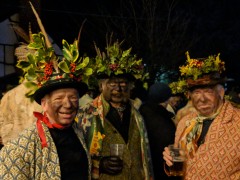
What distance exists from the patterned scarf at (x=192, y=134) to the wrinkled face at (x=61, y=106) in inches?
63.1

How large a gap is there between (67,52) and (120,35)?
12.9m

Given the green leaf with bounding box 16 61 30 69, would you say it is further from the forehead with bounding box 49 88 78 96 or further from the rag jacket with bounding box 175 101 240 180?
the rag jacket with bounding box 175 101 240 180

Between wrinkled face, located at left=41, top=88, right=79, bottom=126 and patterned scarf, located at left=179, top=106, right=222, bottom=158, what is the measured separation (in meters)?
1.60

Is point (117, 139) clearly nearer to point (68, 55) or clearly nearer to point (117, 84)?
point (117, 84)

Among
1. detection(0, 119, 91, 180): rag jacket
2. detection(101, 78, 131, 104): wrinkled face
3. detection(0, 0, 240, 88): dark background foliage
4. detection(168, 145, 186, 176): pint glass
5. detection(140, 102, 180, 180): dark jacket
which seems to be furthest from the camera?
detection(0, 0, 240, 88): dark background foliage

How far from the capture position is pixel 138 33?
16.7m

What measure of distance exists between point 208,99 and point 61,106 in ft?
5.84

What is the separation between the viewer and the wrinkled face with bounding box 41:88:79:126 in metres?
3.76

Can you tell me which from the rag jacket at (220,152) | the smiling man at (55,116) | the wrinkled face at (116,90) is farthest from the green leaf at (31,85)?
the wrinkled face at (116,90)

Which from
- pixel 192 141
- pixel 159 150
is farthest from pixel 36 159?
pixel 159 150

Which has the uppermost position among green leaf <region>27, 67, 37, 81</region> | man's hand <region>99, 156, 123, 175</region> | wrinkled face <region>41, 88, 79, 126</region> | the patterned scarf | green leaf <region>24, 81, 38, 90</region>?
green leaf <region>27, 67, 37, 81</region>

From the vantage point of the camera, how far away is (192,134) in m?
5.00

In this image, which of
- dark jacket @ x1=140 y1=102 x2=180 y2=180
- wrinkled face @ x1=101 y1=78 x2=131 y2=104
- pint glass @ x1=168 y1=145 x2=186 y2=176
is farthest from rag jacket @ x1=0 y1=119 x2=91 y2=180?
dark jacket @ x1=140 y1=102 x2=180 y2=180

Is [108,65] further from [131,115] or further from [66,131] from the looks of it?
[66,131]
